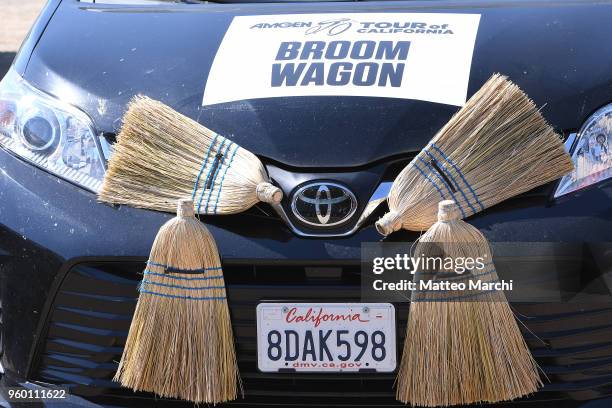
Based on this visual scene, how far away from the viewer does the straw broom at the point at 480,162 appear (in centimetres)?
276

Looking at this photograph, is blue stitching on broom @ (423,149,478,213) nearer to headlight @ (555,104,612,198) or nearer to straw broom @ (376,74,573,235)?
straw broom @ (376,74,573,235)

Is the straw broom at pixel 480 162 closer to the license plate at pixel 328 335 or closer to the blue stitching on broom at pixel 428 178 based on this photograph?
the blue stitching on broom at pixel 428 178

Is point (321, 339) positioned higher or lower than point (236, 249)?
lower

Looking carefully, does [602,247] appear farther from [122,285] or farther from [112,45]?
[112,45]

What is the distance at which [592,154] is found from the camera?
2.84 metres

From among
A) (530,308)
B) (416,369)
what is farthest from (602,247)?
(416,369)

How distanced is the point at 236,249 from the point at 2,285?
2.18ft

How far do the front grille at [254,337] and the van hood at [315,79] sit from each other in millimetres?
320

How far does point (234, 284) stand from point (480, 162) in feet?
2.22

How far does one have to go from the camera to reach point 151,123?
2977 mm

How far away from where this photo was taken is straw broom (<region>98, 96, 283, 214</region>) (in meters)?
2.82

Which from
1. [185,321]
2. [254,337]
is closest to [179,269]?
[185,321]

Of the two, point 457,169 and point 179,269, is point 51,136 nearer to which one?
point 179,269

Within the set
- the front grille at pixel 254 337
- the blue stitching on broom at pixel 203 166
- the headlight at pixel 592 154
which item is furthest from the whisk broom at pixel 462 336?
the blue stitching on broom at pixel 203 166
